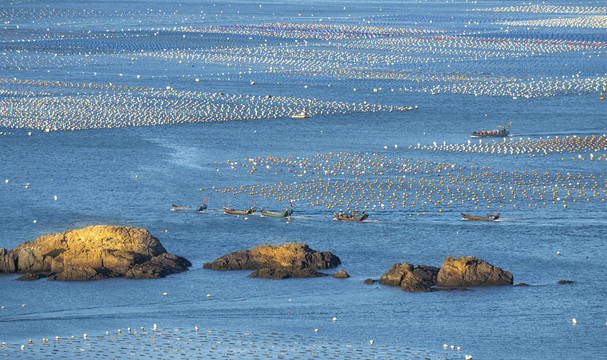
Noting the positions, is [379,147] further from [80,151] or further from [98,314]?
[98,314]

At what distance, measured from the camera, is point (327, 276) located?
273 ft

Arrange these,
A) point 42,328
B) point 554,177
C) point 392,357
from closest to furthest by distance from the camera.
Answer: point 392,357 < point 42,328 < point 554,177

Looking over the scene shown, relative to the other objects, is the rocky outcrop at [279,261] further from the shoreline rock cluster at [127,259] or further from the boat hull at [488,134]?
the boat hull at [488,134]

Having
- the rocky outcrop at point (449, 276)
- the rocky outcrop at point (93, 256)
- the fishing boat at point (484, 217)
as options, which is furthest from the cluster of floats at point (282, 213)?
the rocky outcrop at point (449, 276)

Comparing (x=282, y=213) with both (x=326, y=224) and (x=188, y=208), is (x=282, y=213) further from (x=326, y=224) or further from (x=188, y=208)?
(x=188, y=208)

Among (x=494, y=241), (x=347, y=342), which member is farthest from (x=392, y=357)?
(x=494, y=241)

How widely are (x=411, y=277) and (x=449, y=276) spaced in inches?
98.0

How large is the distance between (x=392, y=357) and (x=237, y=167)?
174ft

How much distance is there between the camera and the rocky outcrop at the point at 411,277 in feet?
262

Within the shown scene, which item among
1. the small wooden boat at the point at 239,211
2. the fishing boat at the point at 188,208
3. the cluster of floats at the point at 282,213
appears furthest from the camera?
the fishing boat at the point at 188,208

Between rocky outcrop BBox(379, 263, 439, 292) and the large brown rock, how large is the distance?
79 cm

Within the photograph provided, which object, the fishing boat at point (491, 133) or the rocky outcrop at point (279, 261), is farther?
the fishing boat at point (491, 133)

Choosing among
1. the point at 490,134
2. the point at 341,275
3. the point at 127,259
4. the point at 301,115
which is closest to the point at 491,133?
the point at 490,134

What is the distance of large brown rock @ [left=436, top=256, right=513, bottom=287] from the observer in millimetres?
80500
